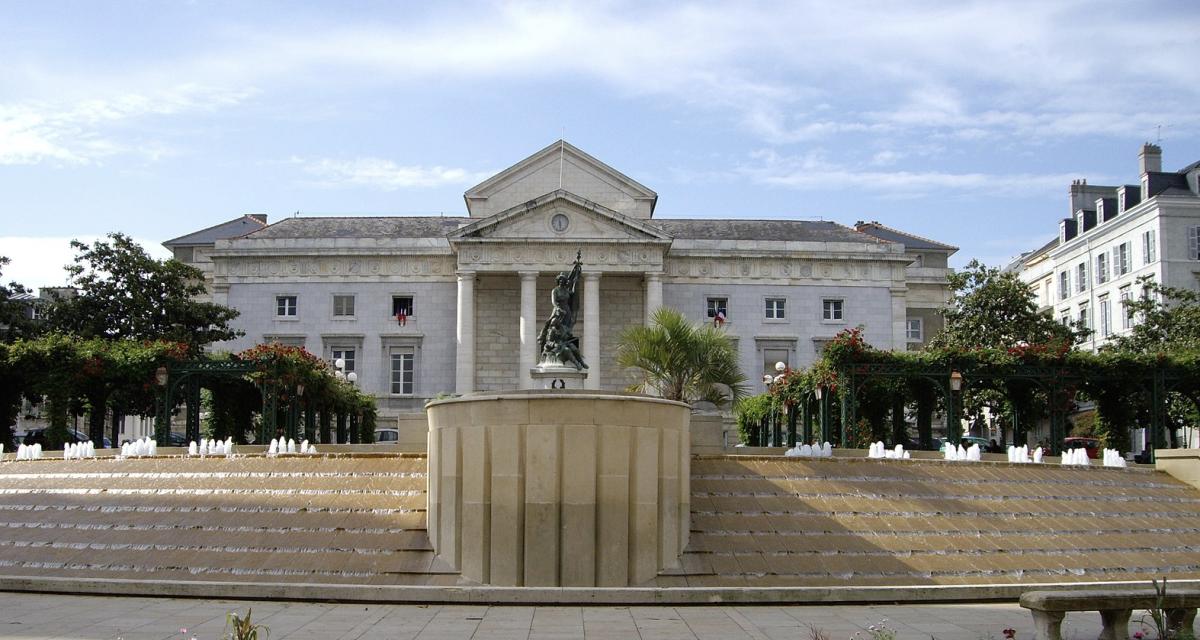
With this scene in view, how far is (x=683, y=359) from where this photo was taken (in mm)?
38875

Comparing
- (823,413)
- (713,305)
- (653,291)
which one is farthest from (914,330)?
(823,413)

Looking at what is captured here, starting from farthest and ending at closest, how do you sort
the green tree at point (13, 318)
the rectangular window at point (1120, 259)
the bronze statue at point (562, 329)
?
the rectangular window at point (1120, 259) → the green tree at point (13, 318) → the bronze statue at point (562, 329)

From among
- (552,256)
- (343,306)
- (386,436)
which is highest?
(552,256)

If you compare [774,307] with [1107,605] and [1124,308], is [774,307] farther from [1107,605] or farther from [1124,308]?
[1107,605]

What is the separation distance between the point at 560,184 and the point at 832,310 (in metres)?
17.4

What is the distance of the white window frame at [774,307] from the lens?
232 feet

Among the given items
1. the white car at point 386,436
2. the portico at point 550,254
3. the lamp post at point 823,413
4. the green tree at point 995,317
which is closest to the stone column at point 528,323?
the portico at point 550,254

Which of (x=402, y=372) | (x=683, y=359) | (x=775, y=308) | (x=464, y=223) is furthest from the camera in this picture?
(x=464, y=223)

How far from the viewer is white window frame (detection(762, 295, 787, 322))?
70812 millimetres

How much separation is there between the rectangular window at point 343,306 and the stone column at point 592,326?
13.6 meters

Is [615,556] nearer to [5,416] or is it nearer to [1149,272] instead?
[5,416]

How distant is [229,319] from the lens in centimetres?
6588

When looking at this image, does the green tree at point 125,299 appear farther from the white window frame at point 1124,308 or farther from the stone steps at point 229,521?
the white window frame at point 1124,308

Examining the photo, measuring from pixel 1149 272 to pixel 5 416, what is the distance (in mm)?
55098
